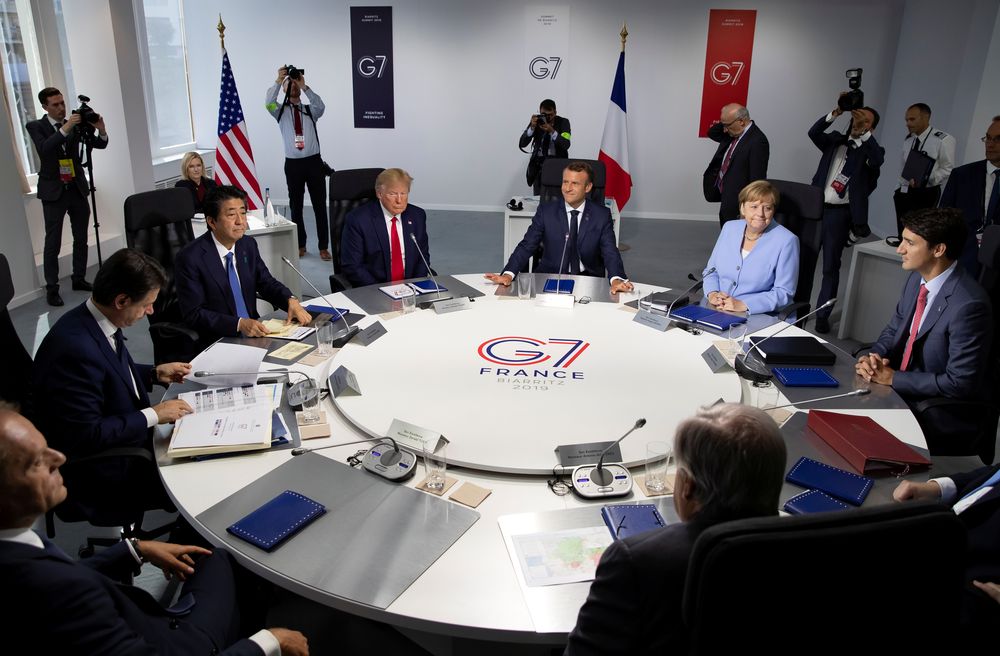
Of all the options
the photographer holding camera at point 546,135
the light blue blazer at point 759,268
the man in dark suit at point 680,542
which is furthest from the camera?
the photographer holding camera at point 546,135

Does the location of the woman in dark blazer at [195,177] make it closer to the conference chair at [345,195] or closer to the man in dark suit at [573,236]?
the conference chair at [345,195]

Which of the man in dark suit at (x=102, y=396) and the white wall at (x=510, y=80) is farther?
the white wall at (x=510, y=80)

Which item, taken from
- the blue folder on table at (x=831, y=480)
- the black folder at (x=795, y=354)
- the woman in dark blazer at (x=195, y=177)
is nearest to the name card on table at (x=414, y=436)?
the blue folder on table at (x=831, y=480)

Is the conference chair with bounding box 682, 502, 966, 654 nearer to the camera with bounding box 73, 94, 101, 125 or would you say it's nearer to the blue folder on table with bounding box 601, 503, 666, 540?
the blue folder on table with bounding box 601, 503, 666, 540

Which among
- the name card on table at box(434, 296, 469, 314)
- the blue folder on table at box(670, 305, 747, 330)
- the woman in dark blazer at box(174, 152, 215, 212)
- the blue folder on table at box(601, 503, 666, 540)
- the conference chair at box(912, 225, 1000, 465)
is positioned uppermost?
the woman in dark blazer at box(174, 152, 215, 212)

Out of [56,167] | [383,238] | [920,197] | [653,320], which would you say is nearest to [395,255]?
[383,238]

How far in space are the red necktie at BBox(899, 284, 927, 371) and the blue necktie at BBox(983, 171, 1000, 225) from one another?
2.37 m

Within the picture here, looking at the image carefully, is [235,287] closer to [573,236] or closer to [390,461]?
[390,461]

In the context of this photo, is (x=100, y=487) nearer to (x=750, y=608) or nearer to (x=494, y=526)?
(x=494, y=526)

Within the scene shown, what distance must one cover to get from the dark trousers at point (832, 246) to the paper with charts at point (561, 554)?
166 inches

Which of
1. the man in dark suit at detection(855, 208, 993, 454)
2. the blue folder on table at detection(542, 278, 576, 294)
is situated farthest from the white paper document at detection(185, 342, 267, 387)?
the man in dark suit at detection(855, 208, 993, 454)

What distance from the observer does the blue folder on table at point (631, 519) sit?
1.86m

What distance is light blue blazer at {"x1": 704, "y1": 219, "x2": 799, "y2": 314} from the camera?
3.76m

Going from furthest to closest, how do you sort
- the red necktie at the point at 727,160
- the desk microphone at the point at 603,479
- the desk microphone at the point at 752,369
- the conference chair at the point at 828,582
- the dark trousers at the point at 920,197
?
the dark trousers at the point at 920,197
the red necktie at the point at 727,160
the desk microphone at the point at 752,369
the desk microphone at the point at 603,479
the conference chair at the point at 828,582
